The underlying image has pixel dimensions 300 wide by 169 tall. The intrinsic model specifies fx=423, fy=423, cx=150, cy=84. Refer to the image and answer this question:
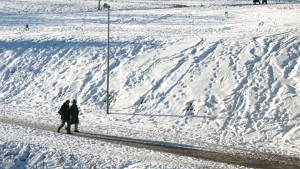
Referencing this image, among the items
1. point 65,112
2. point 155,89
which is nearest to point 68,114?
point 65,112

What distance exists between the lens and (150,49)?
30094 millimetres

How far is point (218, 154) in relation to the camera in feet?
55.9

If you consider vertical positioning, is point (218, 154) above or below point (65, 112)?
below

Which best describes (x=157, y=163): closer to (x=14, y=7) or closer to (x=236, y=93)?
(x=236, y=93)

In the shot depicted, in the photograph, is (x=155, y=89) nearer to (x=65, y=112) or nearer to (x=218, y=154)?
(x=65, y=112)

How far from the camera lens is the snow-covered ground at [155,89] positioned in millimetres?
17953

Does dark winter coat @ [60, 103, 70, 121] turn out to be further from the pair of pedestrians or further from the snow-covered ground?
the snow-covered ground

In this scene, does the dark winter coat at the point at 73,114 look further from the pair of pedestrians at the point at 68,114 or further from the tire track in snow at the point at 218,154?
the tire track in snow at the point at 218,154

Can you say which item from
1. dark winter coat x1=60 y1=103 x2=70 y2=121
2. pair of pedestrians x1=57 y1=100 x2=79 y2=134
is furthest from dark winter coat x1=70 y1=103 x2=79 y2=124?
dark winter coat x1=60 y1=103 x2=70 y2=121

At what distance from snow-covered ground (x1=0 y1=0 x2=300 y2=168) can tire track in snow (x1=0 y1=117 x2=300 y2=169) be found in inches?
23.4

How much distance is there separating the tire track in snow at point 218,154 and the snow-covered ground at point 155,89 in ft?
1.95

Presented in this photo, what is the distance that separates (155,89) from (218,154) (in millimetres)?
8934

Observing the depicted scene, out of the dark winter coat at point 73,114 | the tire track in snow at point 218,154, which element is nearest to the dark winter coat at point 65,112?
the dark winter coat at point 73,114

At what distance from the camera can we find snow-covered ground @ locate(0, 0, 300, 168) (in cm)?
1795
